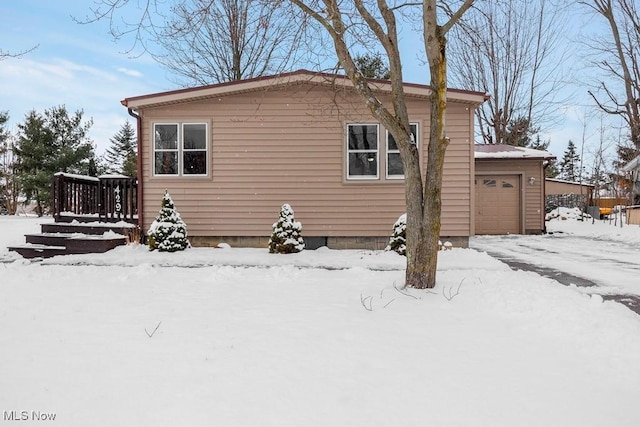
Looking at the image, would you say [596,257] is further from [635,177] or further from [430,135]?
[635,177]

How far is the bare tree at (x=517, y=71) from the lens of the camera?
18.3m

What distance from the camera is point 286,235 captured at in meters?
7.75

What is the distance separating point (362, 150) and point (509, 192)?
772 centimetres

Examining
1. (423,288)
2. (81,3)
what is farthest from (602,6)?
(81,3)

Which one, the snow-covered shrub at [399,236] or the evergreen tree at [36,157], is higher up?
the evergreen tree at [36,157]

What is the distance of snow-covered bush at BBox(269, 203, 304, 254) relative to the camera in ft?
25.3

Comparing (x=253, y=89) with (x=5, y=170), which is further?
(x=5, y=170)

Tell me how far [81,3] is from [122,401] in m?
5.63

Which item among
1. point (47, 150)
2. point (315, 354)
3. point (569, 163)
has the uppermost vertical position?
point (569, 163)

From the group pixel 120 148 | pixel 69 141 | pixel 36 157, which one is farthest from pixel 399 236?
pixel 120 148

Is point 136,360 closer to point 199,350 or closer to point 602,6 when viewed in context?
point 199,350

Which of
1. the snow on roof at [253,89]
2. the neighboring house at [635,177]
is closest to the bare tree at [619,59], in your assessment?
the neighboring house at [635,177]

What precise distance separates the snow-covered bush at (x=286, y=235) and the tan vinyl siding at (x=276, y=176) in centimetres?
71

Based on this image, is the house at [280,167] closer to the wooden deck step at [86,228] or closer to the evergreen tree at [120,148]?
the wooden deck step at [86,228]
